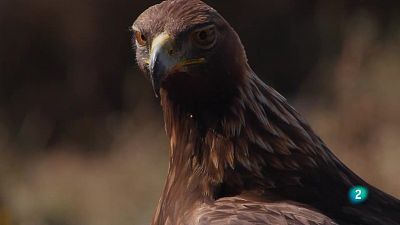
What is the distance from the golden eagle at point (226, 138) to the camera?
509 centimetres

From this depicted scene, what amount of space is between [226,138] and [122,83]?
981cm

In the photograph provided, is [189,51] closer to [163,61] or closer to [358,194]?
[163,61]

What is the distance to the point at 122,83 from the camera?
49.4ft

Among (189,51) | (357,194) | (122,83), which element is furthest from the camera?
(122,83)

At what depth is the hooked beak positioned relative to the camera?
4965 mm

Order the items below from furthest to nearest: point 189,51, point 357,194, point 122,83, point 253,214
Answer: point 122,83
point 357,194
point 189,51
point 253,214

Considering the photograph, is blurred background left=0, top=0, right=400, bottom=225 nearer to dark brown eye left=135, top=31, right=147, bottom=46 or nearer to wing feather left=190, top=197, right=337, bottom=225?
dark brown eye left=135, top=31, right=147, bottom=46

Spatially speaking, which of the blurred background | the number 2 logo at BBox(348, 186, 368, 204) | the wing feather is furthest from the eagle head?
the blurred background

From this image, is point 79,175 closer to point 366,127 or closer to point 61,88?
point 61,88

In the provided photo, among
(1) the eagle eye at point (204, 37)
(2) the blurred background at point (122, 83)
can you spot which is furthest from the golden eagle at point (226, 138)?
(2) the blurred background at point (122, 83)

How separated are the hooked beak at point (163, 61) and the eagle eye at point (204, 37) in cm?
6

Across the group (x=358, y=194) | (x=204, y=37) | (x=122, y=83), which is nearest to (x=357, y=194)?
(x=358, y=194)

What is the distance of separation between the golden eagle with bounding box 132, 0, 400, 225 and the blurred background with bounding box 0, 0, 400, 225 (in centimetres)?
633

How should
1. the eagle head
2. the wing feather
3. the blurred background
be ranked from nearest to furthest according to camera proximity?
the wing feather, the eagle head, the blurred background
